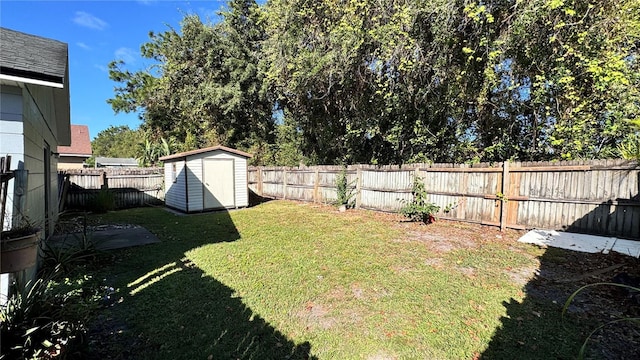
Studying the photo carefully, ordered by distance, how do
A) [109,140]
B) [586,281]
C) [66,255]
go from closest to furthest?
1. [586,281]
2. [66,255]
3. [109,140]

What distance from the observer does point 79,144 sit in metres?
23.5

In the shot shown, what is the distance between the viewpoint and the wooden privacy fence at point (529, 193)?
5.30 metres

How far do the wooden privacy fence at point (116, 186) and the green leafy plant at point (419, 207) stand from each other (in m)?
10.4

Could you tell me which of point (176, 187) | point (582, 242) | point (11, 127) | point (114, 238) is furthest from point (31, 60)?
point (582, 242)

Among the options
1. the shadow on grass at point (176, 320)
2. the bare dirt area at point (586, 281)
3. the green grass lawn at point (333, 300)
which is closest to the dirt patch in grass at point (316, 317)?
the green grass lawn at point (333, 300)

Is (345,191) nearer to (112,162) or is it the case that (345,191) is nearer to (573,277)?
(573,277)

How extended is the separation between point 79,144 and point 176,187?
19.6m

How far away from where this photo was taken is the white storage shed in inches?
393

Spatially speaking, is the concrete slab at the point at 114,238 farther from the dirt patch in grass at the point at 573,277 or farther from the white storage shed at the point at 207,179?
the dirt patch in grass at the point at 573,277

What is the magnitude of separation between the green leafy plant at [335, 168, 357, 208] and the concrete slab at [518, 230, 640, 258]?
5361 mm

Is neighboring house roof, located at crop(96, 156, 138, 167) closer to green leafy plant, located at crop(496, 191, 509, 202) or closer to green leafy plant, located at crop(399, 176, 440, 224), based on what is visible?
green leafy plant, located at crop(399, 176, 440, 224)

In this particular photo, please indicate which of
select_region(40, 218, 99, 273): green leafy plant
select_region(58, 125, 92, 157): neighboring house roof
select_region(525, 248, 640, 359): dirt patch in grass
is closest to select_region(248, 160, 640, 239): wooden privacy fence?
select_region(525, 248, 640, 359): dirt patch in grass

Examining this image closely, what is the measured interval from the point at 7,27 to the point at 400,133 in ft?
31.2

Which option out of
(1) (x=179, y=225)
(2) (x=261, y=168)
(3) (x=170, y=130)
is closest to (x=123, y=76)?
(3) (x=170, y=130)
